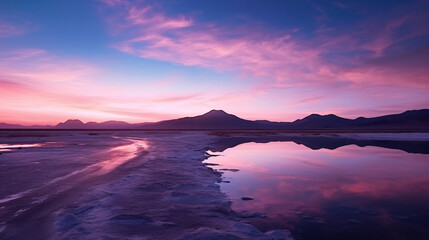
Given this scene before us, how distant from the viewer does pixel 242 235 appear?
5559 mm

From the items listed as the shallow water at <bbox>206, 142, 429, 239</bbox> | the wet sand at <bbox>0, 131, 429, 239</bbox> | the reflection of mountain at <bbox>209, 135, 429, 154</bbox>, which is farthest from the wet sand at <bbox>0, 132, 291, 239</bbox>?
the reflection of mountain at <bbox>209, 135, 429, 154</bbox>

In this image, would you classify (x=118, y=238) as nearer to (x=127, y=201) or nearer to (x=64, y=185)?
(x=127, y=201)

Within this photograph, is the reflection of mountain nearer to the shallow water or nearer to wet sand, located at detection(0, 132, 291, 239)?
the shallow water

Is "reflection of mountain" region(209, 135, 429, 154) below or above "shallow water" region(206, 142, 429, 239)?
above

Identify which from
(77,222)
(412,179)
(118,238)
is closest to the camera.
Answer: (118,238)

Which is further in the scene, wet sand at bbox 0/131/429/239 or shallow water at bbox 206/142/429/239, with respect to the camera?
shallow water at bbox 206/142/429/239

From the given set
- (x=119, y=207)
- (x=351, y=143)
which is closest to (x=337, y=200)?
(x=119, y=207)

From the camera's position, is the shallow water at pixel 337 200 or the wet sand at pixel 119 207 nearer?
the wet sand at pixel 119 207

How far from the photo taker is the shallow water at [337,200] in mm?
5969

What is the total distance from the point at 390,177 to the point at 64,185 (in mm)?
12831

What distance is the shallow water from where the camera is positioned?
597 cm

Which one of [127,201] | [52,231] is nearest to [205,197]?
[127,201]

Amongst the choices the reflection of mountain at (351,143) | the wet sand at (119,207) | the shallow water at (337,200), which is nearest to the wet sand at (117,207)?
the wet sand at (119,207)

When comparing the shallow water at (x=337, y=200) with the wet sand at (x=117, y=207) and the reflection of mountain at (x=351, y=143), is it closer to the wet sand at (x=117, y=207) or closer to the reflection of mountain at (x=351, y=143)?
Result: the wet sand at (x=117, y=207)
